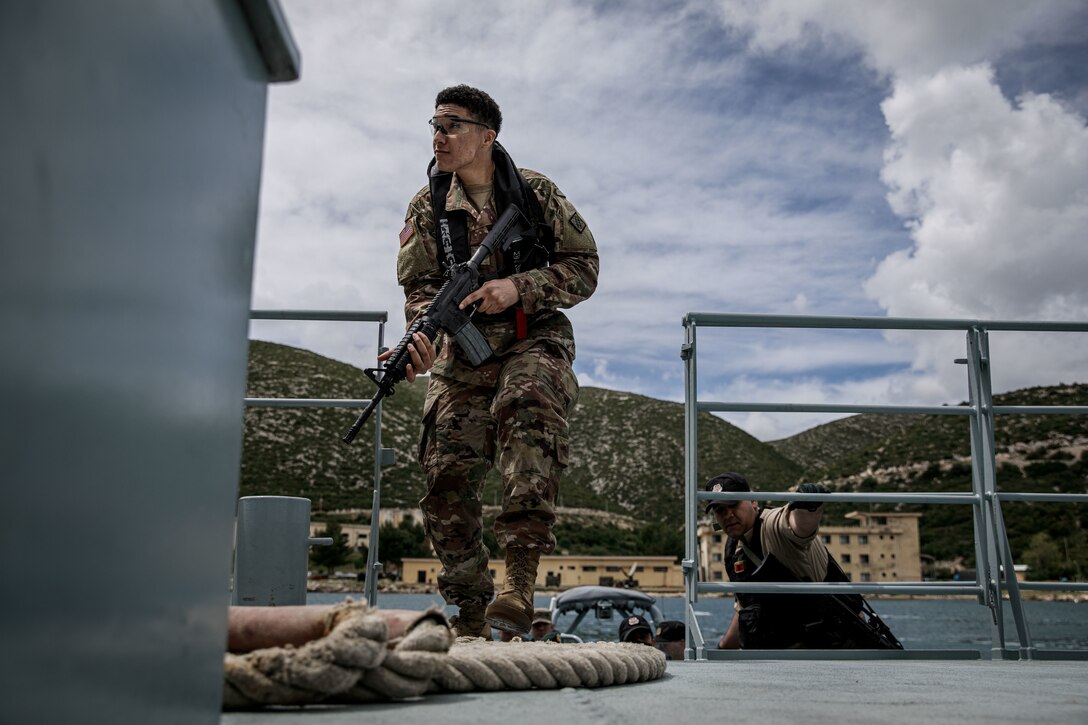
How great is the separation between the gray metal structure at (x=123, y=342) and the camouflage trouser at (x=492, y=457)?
1.81 metres

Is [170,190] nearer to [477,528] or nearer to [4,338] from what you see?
[4,338]

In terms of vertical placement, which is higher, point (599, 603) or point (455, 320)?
point (455, 320)

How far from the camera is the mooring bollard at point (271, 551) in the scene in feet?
8.58

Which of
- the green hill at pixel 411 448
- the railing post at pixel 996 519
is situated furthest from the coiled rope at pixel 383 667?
the green hill at pixel 411 448

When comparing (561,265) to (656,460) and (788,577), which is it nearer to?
(788,577)

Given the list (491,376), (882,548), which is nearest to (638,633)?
(491,376)

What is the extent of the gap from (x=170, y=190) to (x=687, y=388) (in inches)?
111

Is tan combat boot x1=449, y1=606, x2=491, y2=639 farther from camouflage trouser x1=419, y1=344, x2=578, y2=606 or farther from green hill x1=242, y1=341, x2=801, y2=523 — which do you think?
green hill x1=242, y1=341, x2=801, y2=523

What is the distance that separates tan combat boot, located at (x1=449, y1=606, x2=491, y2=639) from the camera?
2785mm

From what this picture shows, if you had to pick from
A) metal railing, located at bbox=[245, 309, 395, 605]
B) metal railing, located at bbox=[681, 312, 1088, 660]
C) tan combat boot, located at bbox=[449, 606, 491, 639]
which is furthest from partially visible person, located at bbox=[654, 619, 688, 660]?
tan combat boot, located at bbox=[449, 606, 491, 639]

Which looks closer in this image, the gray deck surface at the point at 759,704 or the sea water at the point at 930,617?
the gray deck surface at the point at 759,704

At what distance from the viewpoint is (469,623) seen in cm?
280

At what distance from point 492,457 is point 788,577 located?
1814 millimetres

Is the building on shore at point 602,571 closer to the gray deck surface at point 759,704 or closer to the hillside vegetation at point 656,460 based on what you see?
the hillside vegetation at point 656,460
